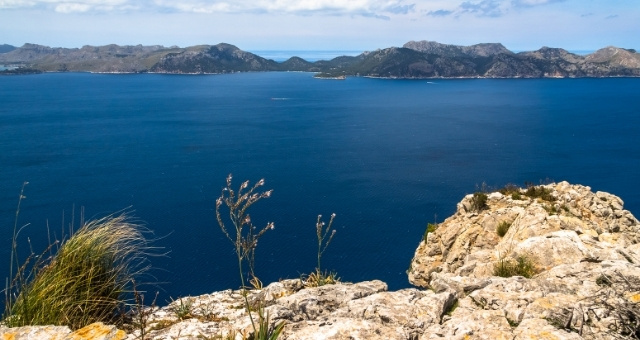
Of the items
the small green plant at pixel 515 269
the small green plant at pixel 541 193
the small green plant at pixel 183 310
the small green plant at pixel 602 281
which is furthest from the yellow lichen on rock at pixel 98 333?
the small green plant at pixel 541 193

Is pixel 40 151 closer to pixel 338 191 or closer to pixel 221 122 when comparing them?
pixel 221 122

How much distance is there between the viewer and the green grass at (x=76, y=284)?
177 inches

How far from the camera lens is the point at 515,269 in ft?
25.8

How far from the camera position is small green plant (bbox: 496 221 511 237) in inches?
715

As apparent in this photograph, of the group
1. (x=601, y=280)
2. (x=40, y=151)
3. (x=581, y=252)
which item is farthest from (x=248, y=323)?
(x=40, y=151)

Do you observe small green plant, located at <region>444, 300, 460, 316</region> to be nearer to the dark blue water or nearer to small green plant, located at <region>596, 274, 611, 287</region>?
small green plant, located at <region>596, 274, 611, 287</region>

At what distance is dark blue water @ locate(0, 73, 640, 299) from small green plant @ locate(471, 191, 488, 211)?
46.2 ft

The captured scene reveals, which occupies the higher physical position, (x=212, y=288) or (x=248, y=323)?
(x=248, y=323)

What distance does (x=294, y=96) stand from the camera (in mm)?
168375

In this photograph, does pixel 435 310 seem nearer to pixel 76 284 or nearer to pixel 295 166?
pixel 76 284

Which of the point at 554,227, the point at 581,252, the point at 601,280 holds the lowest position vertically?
the point at 554,227

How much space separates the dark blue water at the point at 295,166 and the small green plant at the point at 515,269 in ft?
92.1

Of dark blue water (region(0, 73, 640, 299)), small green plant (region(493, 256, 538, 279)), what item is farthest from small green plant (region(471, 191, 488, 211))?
small green plant (region(493, 256, 538, 279))

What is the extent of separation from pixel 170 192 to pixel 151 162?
54.7ft
